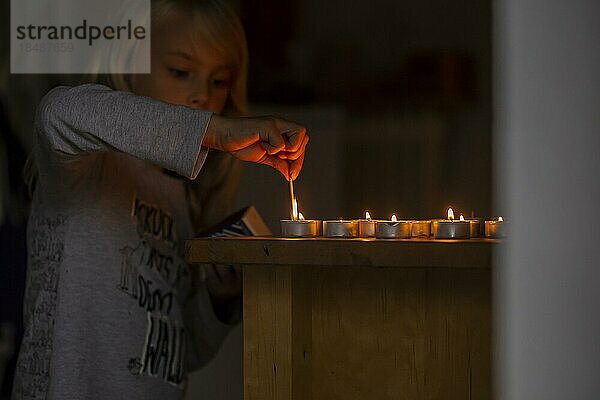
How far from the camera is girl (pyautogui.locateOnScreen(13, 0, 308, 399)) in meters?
1.29

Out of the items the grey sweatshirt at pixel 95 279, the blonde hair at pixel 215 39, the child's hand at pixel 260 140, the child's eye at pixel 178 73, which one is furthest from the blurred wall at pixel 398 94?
the child's hand at pixel 260 140

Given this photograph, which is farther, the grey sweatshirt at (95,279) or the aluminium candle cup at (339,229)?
the grey sweatshirt at (95,279)

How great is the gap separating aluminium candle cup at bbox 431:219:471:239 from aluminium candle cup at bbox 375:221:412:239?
4 cm

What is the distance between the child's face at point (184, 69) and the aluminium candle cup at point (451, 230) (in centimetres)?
121

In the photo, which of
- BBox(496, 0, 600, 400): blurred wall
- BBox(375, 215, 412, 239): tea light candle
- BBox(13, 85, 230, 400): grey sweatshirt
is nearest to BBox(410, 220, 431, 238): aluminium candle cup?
BBox(375, 215, 412, 239): tea light candle

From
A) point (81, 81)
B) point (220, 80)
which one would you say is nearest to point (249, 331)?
point (220, 80)

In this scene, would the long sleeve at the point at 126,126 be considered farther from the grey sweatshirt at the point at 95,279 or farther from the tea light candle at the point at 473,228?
the tea light candle at the point at 473,228

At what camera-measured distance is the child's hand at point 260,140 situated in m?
1.26

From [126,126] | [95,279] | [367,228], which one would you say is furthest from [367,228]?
[95,279]

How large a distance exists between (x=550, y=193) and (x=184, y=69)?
6.56 ft

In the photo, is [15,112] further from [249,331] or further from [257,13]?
[249,331]

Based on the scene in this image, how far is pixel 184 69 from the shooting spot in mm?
2383

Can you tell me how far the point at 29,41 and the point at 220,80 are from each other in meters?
0.60

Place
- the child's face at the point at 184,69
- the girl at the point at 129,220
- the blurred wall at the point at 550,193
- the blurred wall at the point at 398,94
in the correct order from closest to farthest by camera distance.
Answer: the blurred wall at the point at 550,193, the girl at the point at 129,220, the child's face at the point at 184,69, the blurred wall at the point at 398,94
